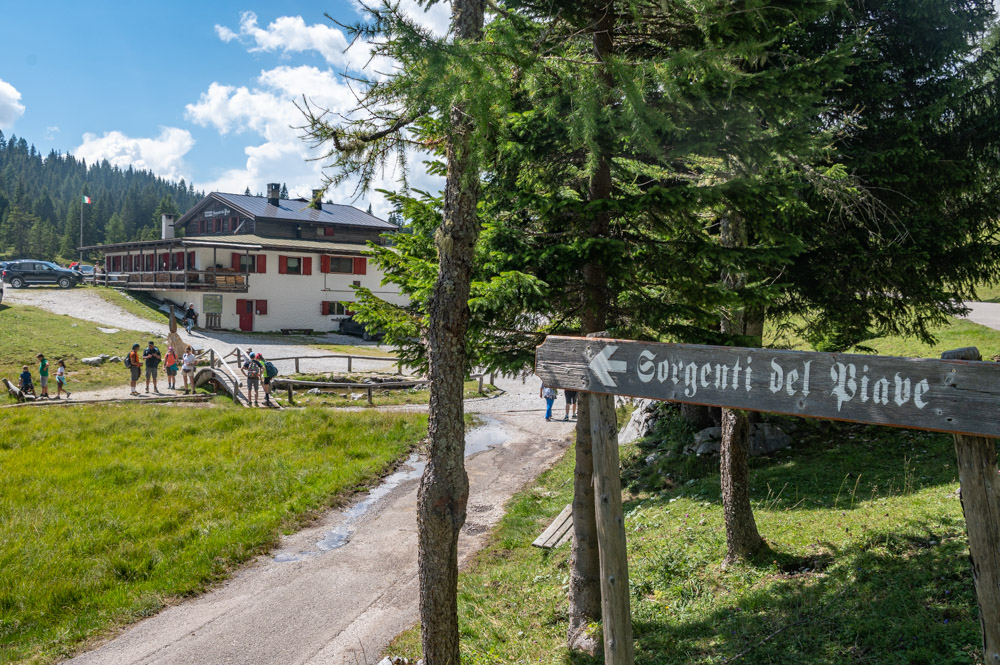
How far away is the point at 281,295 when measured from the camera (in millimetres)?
42844

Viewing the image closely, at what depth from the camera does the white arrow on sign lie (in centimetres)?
447

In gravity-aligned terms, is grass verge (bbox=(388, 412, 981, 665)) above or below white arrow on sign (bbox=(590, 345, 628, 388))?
below

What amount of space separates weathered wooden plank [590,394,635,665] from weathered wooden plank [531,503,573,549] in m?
6.39

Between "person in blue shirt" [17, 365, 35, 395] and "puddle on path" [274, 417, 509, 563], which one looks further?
"person in blue shirt" [17, 365, 35, 395]

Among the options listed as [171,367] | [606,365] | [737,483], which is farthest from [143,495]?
Answer: [171,367]

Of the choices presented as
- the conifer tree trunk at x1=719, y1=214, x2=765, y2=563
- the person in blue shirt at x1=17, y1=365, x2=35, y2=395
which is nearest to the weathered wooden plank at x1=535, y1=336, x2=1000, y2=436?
the conifer tree trunk at x1=719, y1=214, x2=765, y2=563

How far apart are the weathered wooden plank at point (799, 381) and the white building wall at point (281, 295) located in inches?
1482

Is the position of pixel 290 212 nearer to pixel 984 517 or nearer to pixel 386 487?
pixel 386 487

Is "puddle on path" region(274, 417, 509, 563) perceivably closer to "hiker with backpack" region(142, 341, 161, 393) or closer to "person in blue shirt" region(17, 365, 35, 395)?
"hiker with backpack" region(142, 341, 161, 393)

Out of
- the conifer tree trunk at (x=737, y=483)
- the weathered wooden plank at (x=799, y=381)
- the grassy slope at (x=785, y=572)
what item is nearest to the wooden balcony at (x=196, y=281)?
the grassy slope at (x=785, y=572)

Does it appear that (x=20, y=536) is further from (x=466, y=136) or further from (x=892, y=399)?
(x=892, y=399)

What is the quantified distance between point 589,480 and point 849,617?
2.87 m

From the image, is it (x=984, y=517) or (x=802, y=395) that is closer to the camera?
(x=984, y=517)

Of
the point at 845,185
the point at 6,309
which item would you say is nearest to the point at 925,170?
the point at 845,185
